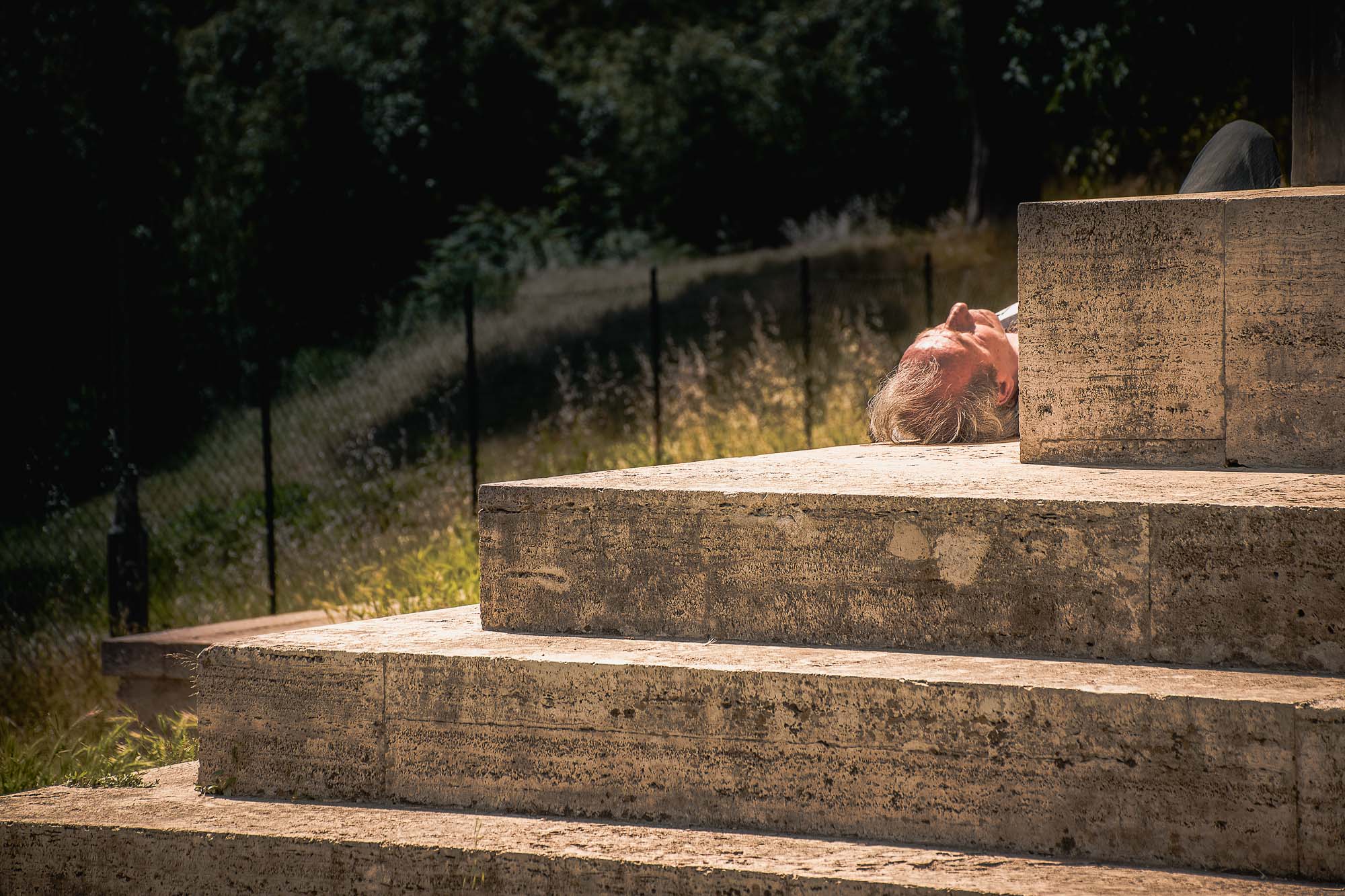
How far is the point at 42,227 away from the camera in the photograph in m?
12.8

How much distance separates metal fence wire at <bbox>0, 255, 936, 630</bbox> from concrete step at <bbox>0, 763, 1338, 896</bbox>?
3377 mm

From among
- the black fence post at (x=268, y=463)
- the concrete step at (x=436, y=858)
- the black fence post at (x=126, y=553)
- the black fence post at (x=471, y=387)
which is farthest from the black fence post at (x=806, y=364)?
the concrete step at (x=436, y=858)

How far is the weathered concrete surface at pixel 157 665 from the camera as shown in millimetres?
6031

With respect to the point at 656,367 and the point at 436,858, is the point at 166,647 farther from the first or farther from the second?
the point at 656,367

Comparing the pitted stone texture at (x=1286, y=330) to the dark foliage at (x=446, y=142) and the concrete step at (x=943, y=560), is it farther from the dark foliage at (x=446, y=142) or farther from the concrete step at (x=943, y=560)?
the dark foliage at (x=446, y=142)

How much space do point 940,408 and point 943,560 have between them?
1448 millimetres

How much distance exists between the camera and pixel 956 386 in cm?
468

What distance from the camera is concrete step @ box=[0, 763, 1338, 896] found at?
9.32 feet

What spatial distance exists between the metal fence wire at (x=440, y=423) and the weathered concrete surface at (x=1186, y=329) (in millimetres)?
4173

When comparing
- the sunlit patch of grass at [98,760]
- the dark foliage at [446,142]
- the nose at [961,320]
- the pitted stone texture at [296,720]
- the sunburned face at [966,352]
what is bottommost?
the sunlit patch of grass at [98,760]

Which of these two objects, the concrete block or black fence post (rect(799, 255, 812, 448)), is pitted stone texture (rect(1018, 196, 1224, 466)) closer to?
the concrete block

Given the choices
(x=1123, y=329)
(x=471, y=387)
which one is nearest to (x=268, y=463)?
(x=471, y=387)

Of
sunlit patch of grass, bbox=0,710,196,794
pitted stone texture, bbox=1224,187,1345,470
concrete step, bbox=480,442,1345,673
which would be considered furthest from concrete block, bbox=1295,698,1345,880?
sunlit patch of grass, bbox=0,710,196,794

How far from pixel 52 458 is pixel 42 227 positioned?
228 cm
